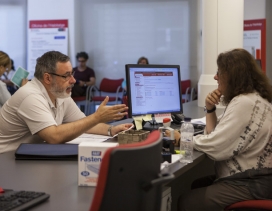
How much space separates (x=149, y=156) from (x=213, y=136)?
915 mm

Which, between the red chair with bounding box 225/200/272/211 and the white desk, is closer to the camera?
the white desk

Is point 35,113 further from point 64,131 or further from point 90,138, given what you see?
point 90,138

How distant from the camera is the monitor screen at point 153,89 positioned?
8.54ft

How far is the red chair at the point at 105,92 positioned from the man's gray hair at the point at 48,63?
17.4ft

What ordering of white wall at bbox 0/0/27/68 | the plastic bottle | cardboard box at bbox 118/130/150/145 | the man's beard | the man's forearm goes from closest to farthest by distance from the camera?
the plastic bottle, cardboard box at bbox 118/130/150/145, the man's forearm, the man's beard, white wall at bbox 0/0/27/68

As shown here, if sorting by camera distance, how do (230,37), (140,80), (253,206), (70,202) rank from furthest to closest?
(230,37)
(140,80)
(253,206)
(70,202)

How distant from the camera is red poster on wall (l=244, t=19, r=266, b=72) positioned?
7844mm

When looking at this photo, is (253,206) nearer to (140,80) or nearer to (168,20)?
(140,80)

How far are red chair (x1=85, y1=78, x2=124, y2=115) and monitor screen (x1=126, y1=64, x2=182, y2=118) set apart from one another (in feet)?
16.8

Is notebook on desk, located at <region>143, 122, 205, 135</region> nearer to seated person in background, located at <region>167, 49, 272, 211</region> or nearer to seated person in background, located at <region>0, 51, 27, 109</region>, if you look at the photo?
seated person in background, located at <region>167, 49, 272, 211</region>

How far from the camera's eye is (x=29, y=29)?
877cm

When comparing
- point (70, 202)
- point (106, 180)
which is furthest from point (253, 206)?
point (106, 180)

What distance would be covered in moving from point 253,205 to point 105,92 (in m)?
6.65

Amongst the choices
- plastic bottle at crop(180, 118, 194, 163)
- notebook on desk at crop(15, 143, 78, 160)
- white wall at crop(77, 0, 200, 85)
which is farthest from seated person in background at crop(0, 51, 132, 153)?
white wall at crop(77, 0, 200, 85)
